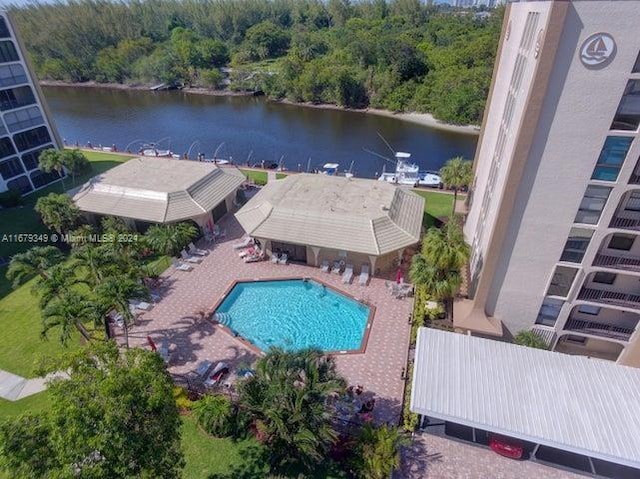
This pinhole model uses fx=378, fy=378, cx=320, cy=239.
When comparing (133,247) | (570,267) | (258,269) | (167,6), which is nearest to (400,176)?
(258,269)

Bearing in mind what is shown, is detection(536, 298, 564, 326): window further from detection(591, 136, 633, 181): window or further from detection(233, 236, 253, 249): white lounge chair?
detection(233, 236, 253, 249): white lounge chair

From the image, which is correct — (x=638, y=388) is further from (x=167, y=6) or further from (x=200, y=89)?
(x=167, y=6)

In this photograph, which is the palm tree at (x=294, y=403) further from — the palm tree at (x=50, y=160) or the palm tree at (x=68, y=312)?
the palm tree at (x=50, y=160)

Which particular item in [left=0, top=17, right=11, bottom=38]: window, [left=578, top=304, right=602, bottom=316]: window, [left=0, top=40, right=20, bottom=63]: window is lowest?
[left=578, top=304, right=602, bottom=316]: window

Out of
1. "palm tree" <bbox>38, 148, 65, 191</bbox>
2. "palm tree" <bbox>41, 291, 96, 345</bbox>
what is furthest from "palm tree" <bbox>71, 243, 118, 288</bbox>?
"palm tree" <bbox>38, 148, 65, 191</bbox>

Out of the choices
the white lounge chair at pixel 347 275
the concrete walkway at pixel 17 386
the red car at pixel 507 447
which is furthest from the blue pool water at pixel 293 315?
the concrete walkway at pixel 17 386

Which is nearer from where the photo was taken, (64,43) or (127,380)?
(127,380)

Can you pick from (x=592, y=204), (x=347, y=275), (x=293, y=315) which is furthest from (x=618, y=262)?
(x=293, y=315)
